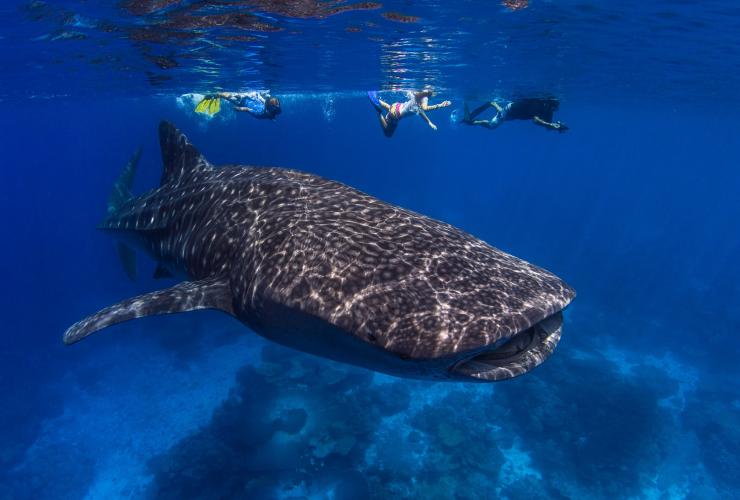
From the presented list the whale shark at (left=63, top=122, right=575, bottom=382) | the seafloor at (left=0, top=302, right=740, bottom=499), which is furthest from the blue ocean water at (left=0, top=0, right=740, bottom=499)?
the whale shark at (left=63, top=122, right=575, bottom=382)

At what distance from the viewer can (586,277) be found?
34.3 metres

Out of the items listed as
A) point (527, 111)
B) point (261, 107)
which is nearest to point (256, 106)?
point (261, 107)

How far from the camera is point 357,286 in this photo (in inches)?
158

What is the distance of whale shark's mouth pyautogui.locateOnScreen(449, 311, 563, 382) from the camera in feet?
11.8

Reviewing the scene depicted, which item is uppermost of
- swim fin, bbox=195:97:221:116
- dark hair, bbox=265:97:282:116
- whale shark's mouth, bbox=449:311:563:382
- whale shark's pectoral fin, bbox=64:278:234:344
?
whale shark's mouth, bbox=449:311:563:382

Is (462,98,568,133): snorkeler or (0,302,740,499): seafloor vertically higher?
(462,98,568,133): snorkeler

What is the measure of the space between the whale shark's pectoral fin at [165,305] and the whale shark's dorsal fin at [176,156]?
3.47 m

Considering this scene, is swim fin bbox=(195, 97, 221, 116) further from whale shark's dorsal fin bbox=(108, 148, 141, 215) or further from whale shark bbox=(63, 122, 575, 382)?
whale shark bbox=(63, 122, 575, 382)

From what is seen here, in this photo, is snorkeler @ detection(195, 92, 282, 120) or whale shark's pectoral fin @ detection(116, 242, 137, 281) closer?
whale shark's pectoral fin @ detection(116, 242, 137, 281)

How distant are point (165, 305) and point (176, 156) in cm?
452

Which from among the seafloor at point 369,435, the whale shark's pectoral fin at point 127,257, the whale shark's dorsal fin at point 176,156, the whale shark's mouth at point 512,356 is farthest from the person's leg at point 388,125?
the whale shark's mouth at point 512,356

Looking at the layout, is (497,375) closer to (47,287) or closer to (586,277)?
(586,277)

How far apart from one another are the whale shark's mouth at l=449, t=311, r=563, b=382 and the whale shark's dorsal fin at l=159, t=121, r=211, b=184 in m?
6.28

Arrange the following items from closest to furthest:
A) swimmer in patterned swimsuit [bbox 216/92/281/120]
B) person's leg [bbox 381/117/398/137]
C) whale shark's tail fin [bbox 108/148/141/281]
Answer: whale shark's tail fin [bbox 108/148/141/281], swimmer in patterned swimsuit [bbox 216/92/281/120], person's leg [bbox 381/117/398/137]
